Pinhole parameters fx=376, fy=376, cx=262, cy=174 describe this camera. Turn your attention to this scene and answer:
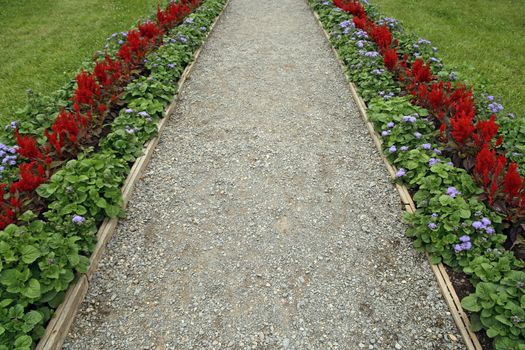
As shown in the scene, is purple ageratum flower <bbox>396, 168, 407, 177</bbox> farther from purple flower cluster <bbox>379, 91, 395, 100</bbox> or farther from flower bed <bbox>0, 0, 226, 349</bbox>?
flower bed <bbox>0, 0, 226, 349</bbox>

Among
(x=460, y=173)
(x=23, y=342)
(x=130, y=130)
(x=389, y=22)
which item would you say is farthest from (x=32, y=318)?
(x=389, y=22)

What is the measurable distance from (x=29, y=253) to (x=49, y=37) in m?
7.12

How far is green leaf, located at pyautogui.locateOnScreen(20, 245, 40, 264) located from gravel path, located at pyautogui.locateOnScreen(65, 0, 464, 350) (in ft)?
2.10

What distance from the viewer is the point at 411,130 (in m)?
4.41

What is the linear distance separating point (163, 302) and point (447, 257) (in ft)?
8.13

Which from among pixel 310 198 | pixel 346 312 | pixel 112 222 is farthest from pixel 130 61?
pixel 346 312

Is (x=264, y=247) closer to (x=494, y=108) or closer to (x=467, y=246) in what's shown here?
(x=467, y=246)

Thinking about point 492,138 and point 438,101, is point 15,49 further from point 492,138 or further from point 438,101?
point 492,138

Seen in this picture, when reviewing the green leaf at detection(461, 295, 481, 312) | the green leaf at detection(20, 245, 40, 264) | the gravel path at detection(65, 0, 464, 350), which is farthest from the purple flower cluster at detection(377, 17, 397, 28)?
the green leaf at detection(20, 245, 40, 264)

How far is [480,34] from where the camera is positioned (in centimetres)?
833

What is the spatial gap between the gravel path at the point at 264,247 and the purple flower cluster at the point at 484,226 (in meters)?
0.59

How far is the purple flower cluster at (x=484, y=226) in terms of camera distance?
10.4 ft

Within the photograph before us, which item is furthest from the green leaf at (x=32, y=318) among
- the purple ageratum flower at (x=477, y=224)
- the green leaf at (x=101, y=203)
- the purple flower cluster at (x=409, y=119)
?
the purple flower cluster at (x=409, y=119)

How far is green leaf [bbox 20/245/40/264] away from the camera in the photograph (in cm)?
273
